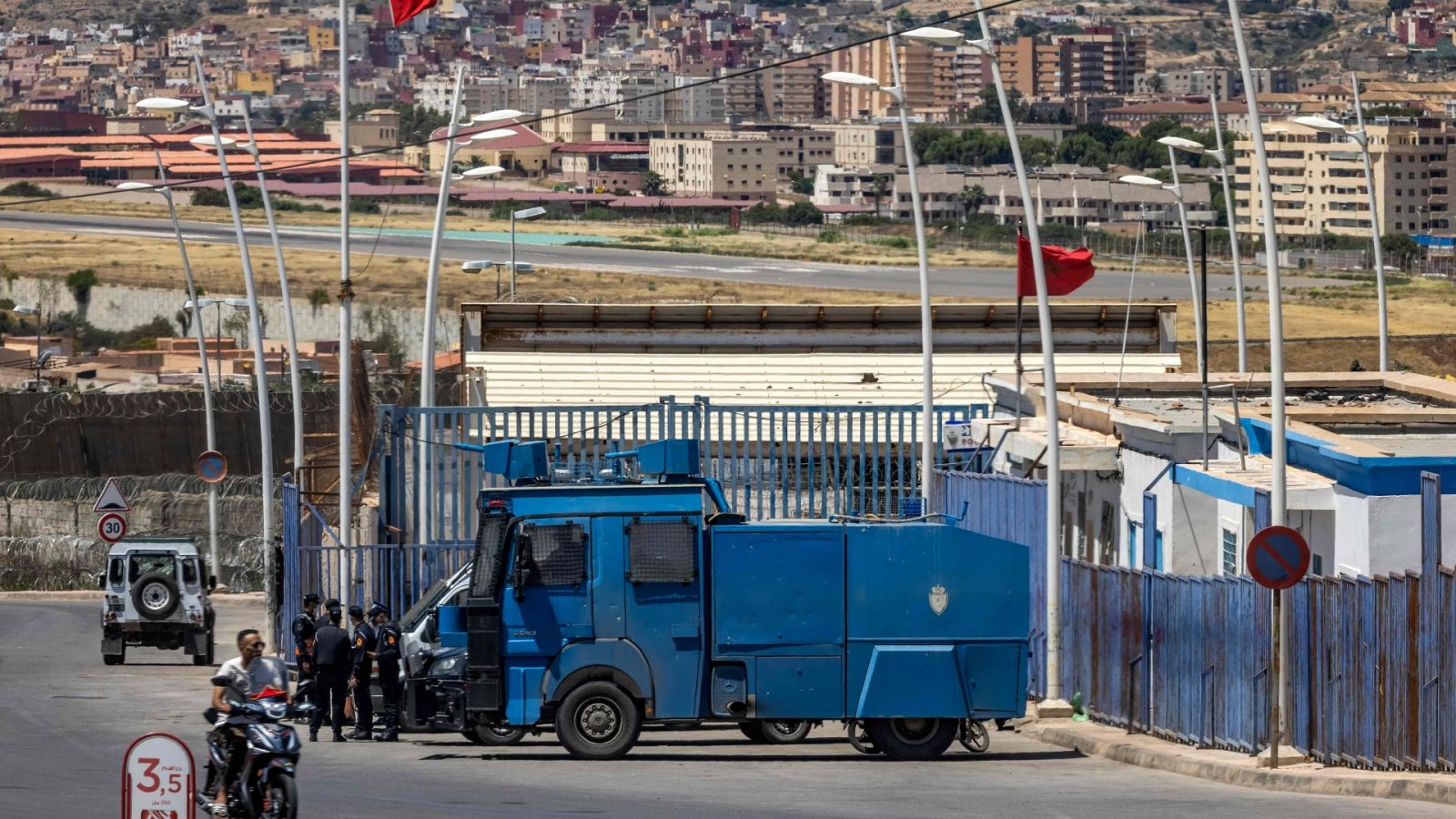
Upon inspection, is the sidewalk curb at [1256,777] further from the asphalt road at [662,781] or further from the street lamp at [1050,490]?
the street lamp at [1050,490]

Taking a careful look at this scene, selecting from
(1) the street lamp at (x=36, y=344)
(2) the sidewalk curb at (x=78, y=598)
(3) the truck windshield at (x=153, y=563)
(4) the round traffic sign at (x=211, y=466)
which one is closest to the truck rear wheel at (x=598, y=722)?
(3) the truck windshield at (x=153, y=563)

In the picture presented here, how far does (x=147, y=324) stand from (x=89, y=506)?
147 feet

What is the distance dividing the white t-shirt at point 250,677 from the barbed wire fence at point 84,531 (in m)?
31.8

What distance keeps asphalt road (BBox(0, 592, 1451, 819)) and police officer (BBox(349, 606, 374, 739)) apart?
451 millimetres

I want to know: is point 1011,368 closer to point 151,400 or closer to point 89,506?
point 89,506

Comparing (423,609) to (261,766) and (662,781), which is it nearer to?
(662,781)

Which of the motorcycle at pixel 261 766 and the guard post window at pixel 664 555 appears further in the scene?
the guard post window at pixel 664 555

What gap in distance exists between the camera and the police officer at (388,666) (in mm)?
19875

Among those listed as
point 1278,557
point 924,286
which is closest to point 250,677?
point 1278,557

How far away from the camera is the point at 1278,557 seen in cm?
1609

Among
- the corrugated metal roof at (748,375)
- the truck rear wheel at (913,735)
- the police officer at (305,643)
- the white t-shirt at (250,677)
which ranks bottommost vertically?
the truck rear wheel at (913,735)

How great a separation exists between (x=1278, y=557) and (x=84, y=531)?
34766mm

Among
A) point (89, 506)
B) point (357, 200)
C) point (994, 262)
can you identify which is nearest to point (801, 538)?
point (89, 506)

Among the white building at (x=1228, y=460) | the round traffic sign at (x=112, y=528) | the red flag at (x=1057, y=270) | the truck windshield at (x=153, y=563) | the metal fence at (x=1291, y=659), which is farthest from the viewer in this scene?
the round traffic sign at (x=112, y=528)
